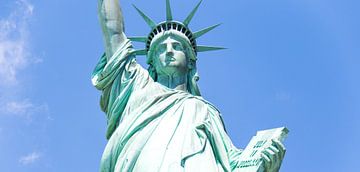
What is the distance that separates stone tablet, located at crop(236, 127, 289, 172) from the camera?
514 inches

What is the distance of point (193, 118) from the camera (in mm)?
14125

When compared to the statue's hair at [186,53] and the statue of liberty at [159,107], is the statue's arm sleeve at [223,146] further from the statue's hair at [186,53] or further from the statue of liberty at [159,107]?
the statue's hair at [186,53]

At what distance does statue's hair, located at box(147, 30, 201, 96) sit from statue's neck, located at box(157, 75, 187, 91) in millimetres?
186

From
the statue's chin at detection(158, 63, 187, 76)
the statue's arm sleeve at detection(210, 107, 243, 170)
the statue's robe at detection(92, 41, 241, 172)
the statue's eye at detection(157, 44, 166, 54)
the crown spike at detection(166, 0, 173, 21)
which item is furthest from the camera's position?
the crown spike at detection(166, 0, 173, 21)

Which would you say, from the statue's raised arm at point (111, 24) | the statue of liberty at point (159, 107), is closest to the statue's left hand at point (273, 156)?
the statue of liberty at point (159, 107)

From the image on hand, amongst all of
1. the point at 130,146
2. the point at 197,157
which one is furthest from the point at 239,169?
the point at 130,146

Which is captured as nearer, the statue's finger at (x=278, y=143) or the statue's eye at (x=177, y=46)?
the statue's finger at (x=278, y=143)

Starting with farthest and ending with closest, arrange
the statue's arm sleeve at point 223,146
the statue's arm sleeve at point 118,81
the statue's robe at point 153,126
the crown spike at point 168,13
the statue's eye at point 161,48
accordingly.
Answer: the crown spike at point 168,13
the statue's eye at point 161,48
the statue's arm sleeve at point 118,81
the statue's arm sleeve at point 223,146
the statue's robe at point 153,126

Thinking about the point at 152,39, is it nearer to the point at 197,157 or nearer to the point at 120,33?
the point at 120,33

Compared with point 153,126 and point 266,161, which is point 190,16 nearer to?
point 153,126

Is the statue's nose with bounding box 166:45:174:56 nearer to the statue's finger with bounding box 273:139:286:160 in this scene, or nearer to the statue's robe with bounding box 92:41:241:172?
the statue's robe with bounding box 92:41:241:172

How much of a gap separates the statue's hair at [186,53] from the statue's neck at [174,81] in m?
0.19

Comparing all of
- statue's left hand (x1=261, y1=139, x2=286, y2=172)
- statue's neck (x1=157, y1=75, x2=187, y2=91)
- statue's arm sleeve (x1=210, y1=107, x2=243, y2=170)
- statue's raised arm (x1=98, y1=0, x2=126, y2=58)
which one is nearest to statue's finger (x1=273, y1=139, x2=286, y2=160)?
statue's left hand (x1=261, y1=139, x2=286, y2=172)

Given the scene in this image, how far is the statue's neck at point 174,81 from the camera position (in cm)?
1524
